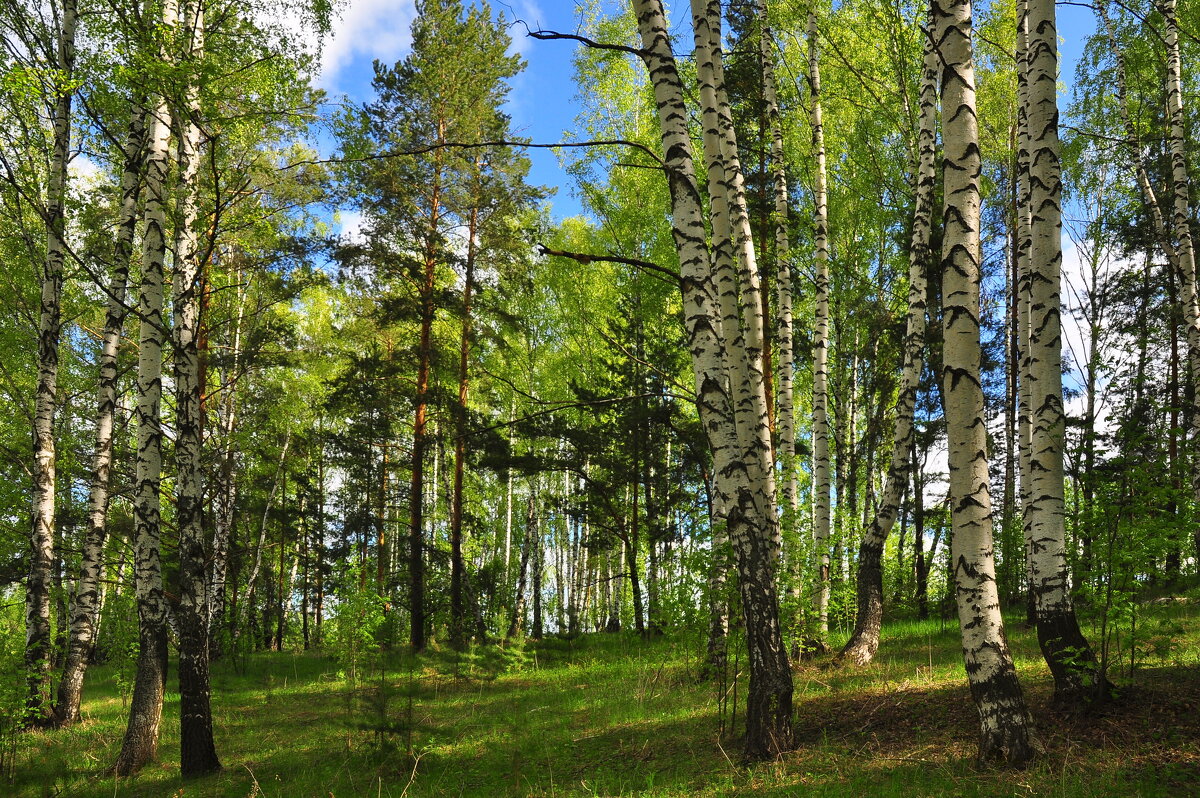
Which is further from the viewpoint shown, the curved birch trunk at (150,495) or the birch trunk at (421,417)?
the birch trunk at (421,417)

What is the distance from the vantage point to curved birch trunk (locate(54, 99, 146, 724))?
7520 mm

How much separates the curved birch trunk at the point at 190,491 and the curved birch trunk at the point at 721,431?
4.15m

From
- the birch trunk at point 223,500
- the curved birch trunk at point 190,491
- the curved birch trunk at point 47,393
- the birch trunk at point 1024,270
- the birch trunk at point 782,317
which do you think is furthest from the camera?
the birch trunk at point 223,500

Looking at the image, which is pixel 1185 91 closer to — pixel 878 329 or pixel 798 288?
pixel 878 329

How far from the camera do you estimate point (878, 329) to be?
1334 centimetres

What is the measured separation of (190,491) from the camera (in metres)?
6.37

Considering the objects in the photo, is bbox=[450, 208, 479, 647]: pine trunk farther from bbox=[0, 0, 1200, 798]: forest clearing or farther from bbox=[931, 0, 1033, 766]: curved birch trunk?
bbox=[931, 0, 1033, 766]: curved birch trunk

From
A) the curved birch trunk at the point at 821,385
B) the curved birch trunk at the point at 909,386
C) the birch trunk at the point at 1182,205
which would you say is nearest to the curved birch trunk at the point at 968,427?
the curved birch trunk at the point at 909,386

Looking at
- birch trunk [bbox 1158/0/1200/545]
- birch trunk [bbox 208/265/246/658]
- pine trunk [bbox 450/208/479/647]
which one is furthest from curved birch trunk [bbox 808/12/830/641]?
birch trunk [bbox 208/265/246/658]

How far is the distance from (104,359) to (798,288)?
1049cm

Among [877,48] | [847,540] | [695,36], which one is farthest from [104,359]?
[877,48]

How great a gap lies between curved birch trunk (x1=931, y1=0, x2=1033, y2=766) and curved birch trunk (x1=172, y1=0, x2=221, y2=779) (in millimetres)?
5868

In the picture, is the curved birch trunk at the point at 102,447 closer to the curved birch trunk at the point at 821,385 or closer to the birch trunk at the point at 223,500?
the birch trunk at the point at 223,500

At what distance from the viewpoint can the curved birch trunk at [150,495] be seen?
6445 millimetres
